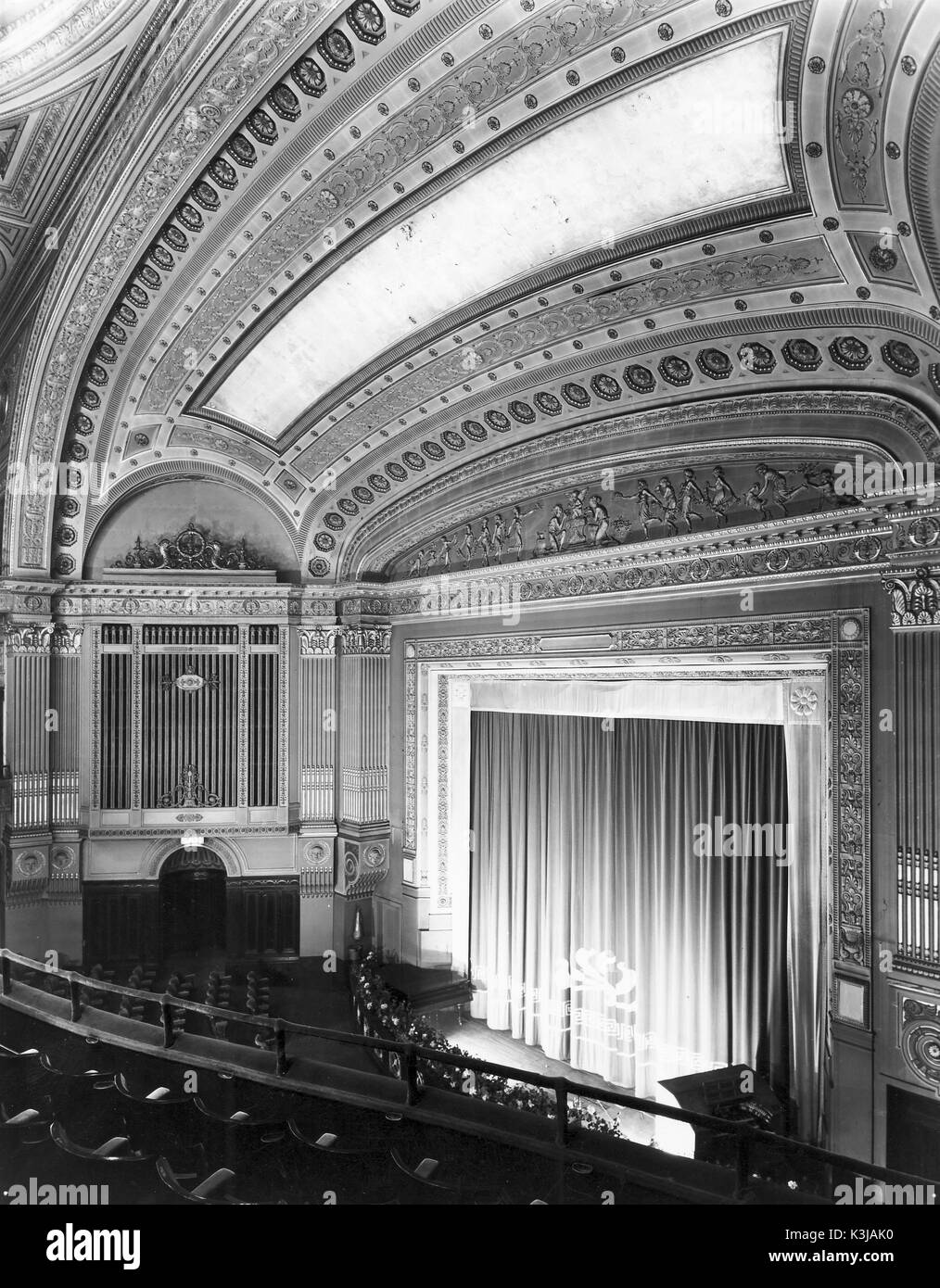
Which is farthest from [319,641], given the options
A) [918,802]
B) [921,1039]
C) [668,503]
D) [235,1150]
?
[921,1039]

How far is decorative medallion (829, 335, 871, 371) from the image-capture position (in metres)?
6.82

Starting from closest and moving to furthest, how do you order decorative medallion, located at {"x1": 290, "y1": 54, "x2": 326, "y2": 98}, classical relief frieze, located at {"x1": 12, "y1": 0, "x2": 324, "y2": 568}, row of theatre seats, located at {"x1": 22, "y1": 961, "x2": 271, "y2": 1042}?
classical relief frieze, located at {"x1": 12, "y1": 0, "x2": 324, "y2": 568}
decorative medallion, located at {"x1": 290, "y1": 54, "x2": 326, "y2": 98}
row of theatre seats, located at {"x1": 22, "y1": 961, "x2": 271, "y2": 1042}

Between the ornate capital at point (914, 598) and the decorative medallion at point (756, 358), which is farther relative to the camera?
the decorative medallion at point (756, 358)

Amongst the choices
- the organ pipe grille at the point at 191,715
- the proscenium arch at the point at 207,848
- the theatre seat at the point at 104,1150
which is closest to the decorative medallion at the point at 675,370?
the theatre seat at the point at 104,1150

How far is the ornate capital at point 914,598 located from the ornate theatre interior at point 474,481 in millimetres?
31

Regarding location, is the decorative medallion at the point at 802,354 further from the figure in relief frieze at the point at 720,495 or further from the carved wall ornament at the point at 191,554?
the carved wall ornament at the point at 191,554

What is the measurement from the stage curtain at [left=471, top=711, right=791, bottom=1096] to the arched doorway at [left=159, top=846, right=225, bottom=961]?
12.8ft

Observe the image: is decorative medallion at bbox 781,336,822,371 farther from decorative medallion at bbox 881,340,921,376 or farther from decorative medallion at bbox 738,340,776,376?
decorative medallion at bbox 881,340,921,376

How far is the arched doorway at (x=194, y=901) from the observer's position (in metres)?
13.3

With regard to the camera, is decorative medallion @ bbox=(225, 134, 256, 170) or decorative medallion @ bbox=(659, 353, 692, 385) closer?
decorative medallion @ bbox=(225, 134, 256, 170)

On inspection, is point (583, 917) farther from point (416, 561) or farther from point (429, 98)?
point (429, 98)

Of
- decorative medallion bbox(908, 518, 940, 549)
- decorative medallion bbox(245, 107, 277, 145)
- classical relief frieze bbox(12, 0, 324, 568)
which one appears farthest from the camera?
decorative medallion bbox(245, 107, 277, 145)

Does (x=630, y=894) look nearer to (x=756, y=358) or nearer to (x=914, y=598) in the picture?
(x=914, y=598)

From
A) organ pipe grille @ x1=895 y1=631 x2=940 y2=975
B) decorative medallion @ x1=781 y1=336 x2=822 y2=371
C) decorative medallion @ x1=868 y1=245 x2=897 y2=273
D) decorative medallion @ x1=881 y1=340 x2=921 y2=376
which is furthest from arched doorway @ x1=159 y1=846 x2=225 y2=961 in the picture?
decorative medallion @ x1=868 y1=245 x2=897 y2=273
